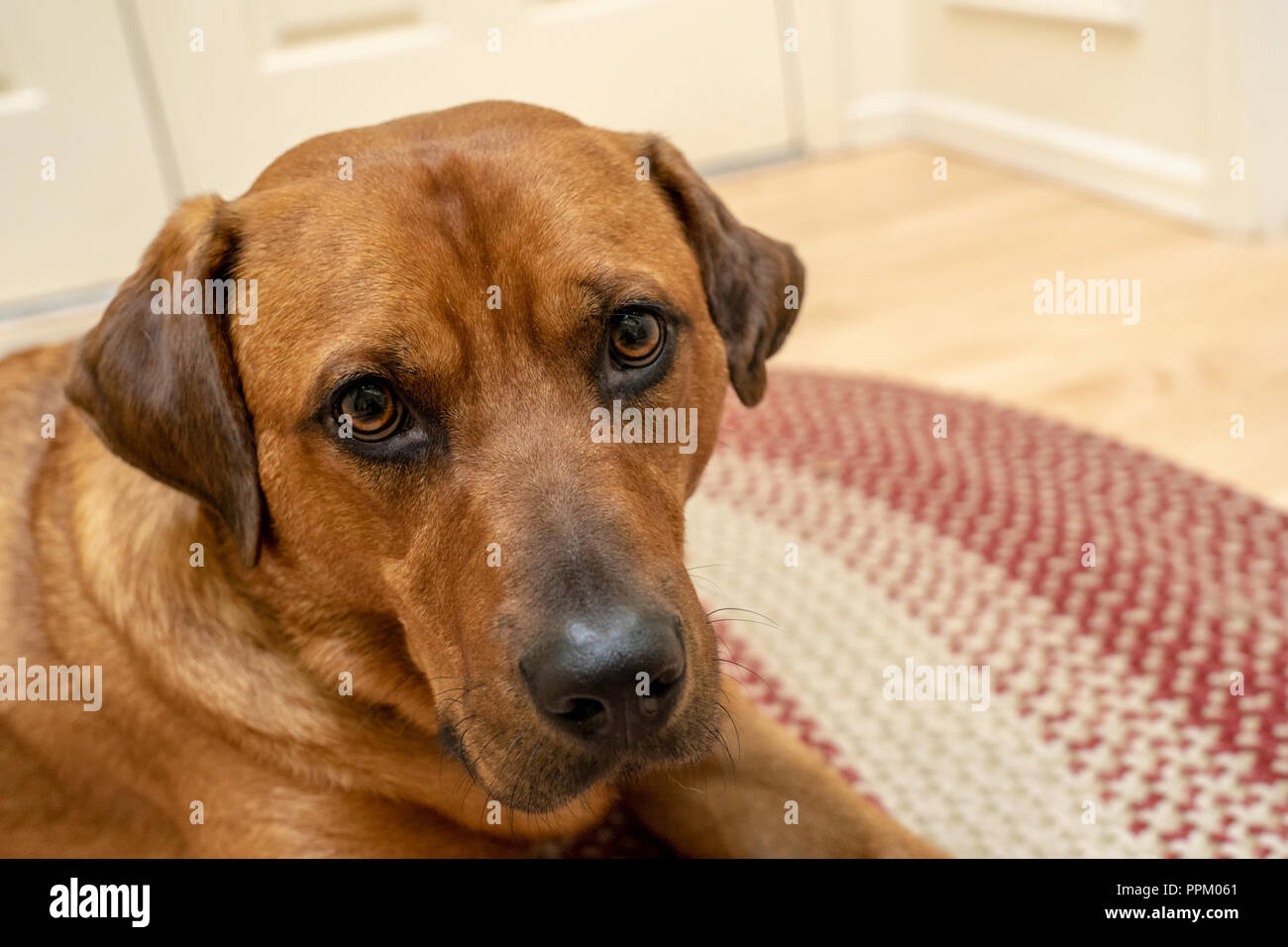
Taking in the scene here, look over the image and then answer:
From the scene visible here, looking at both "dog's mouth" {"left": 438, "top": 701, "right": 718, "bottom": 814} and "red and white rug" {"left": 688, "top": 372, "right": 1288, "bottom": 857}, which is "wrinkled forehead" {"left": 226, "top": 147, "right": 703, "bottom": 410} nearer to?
"dog's mouth" {"left": 438, "top": 701, "right": 718, "bottom": 814}

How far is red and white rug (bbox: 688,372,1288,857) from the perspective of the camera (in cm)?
210

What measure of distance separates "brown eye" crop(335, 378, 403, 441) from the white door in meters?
3.62

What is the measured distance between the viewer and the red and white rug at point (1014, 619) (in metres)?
2.10

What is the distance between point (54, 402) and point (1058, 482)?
2.06m

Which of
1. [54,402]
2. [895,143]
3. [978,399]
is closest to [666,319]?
[54,402]

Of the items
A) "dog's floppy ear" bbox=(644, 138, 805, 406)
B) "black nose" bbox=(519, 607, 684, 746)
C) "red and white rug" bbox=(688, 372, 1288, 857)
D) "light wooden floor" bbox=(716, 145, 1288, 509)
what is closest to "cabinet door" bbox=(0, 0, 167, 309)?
"light wooden floor" bbox=(716, 145, 1288, 509)

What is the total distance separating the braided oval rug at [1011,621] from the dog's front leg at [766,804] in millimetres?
156

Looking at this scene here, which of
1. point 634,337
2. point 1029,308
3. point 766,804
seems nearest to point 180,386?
point 634,337

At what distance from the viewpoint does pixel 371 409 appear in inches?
63.5

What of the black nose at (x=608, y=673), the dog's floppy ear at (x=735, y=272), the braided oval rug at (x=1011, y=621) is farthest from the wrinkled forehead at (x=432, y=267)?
the braided oval rug at (x=1011, y=621)

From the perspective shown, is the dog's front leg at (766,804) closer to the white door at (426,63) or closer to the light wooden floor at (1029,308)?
the light wooden floor at (1029,308)

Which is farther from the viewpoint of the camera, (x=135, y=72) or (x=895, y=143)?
(x=895, y=143)
